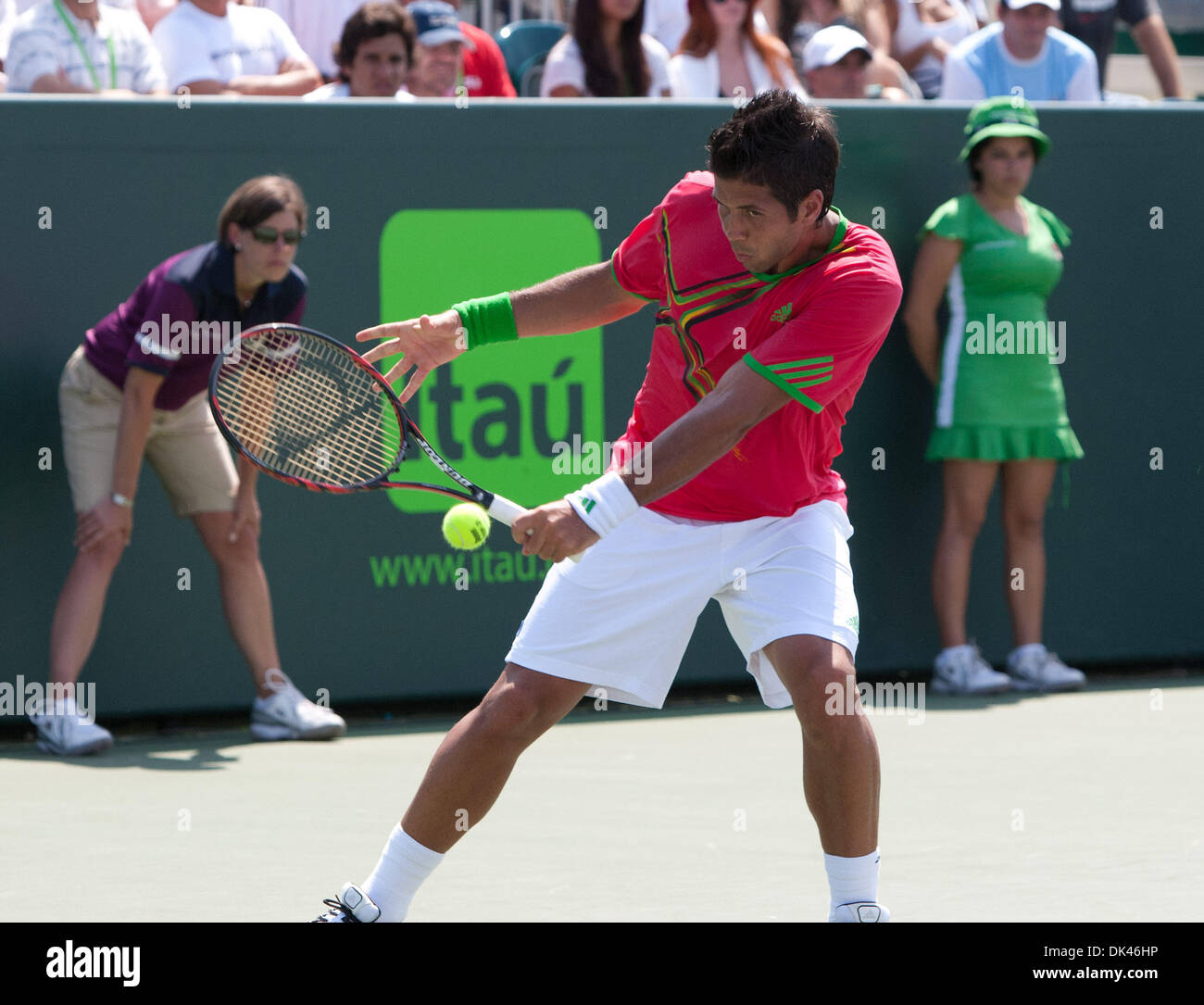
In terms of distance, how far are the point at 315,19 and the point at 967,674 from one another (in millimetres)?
3583

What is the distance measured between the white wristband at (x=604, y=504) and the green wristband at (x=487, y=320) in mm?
573

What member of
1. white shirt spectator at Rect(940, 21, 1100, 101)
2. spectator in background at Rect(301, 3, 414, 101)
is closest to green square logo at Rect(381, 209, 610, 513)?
spectator in background at Rect(301, 3, 414, 101)

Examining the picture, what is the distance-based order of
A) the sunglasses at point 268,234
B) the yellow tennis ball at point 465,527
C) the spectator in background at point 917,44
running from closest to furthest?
1. the yellow tennis ball at point 465,527
2. the sunglasses at point 268,234
3. the spectator in background at point 917,44

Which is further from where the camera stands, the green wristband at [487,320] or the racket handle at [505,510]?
the green wristband at [487,320]

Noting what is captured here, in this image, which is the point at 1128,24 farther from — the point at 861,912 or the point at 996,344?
the point at 861,912

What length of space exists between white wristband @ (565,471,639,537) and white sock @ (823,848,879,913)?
831 mm

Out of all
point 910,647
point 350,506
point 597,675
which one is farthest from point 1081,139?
point 597,675

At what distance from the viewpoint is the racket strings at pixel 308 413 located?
402 cm

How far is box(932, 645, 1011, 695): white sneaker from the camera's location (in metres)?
6.93

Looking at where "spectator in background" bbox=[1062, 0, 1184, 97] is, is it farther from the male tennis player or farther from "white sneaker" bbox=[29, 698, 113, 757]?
the male tennis player

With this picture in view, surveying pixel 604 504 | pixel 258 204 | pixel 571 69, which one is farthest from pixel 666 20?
pixel 604 504

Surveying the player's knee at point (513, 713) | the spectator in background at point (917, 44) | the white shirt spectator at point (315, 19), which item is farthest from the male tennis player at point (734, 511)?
the spectator in background at point (917, 44)

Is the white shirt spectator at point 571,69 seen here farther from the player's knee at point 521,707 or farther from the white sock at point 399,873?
the white sock at point 399,873

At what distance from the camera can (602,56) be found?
7324 millimetres
